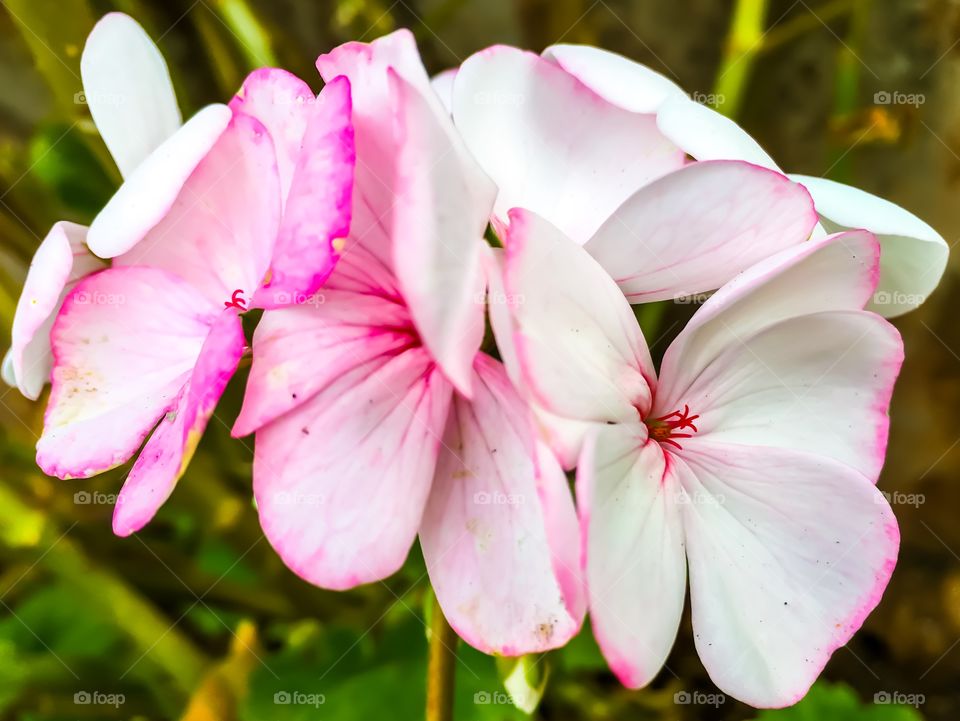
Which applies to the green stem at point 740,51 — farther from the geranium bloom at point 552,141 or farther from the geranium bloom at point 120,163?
the geranium bloom at point 120,163

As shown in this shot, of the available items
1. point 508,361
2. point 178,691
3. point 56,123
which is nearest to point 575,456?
point 508,361

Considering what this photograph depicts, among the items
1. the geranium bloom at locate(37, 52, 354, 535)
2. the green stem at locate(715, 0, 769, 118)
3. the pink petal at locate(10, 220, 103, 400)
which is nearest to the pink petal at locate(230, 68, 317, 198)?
the geranium bloom at locate(37, 52, 354, 535)

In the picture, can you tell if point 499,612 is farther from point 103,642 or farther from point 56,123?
point 56,123
